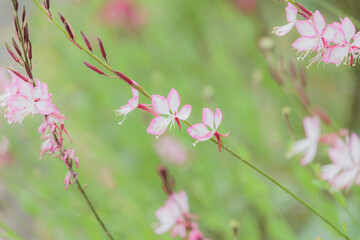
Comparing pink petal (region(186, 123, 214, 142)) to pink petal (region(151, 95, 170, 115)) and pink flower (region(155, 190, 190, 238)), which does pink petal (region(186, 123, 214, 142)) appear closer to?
pink petal (region(151, 95, 170, 115))

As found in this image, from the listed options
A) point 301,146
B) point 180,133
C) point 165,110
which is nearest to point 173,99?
point 165,110

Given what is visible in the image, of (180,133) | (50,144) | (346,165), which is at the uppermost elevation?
(180,133)

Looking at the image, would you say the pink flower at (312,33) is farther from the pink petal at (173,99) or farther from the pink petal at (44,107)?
the pink petal at (44,107)

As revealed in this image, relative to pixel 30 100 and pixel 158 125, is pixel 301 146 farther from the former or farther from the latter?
pixel 30 100

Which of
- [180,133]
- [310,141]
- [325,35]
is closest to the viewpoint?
[325,35]

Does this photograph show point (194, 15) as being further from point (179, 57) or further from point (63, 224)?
point (63, 224)

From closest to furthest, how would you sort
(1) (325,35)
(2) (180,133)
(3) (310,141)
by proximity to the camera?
1. (1) (325,35)
2. (3) (310,141)
3. (2) (180,133)

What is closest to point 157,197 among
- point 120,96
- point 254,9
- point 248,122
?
point 248,122
